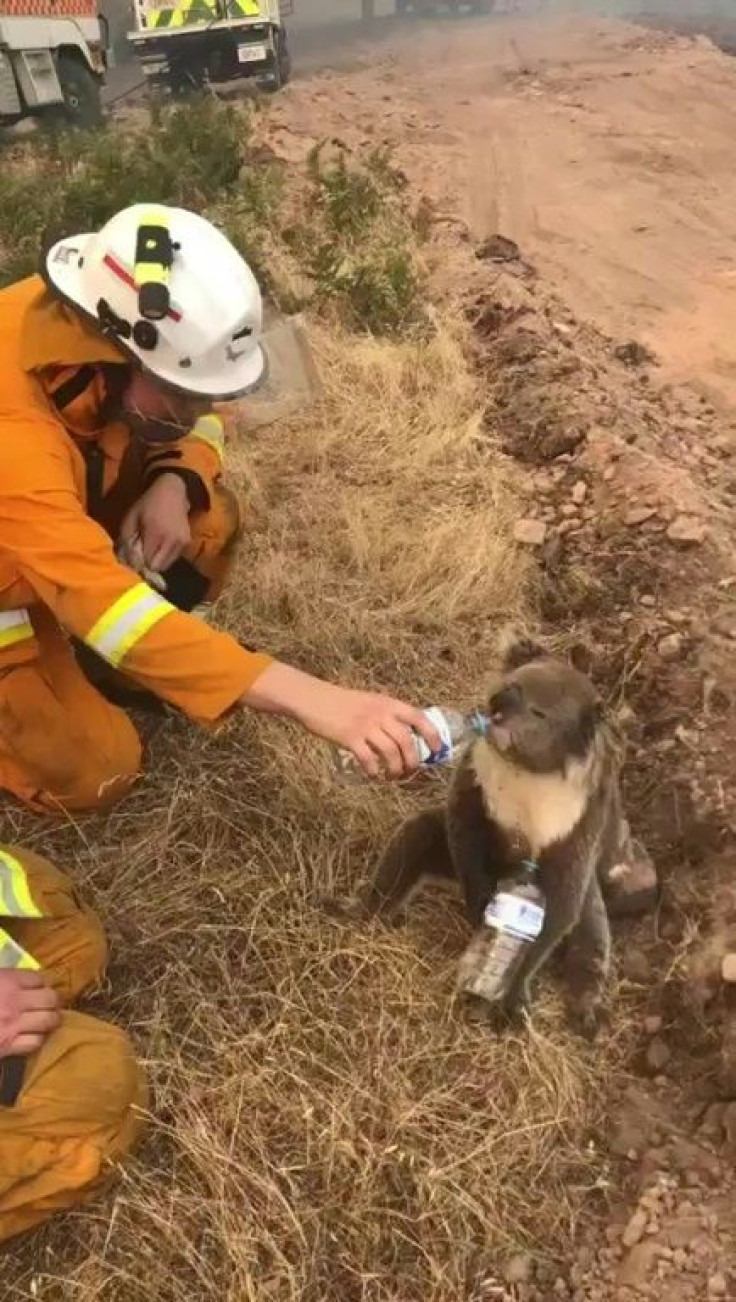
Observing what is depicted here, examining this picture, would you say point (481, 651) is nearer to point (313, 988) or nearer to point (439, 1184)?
point (313, 988)

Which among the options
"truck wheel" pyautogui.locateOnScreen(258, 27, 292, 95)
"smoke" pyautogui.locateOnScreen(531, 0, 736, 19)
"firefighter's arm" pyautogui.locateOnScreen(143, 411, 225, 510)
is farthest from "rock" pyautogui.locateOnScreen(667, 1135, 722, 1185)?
"smoke" pyautogui.locateOnScreen(531, 0, 736, 19)

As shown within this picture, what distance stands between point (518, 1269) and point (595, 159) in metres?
11.5

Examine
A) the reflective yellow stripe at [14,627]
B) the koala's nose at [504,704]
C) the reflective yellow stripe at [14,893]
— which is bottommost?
the reflective yellow stripe at [14,893]

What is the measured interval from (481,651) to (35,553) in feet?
6.83

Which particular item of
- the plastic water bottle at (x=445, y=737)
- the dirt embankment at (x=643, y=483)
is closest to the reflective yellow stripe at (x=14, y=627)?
the plastic water bottle at (x=445, y=737)

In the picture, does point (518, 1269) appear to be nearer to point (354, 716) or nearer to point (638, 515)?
point (354, 716)

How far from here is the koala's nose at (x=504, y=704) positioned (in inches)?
112

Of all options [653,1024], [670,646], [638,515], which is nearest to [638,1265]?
[653,1024]

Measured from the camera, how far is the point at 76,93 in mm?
14289

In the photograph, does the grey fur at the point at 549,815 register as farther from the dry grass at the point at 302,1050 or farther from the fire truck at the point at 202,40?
the fire truck at the point at 202,40

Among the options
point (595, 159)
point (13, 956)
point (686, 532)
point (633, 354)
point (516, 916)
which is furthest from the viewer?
point (595, 159)

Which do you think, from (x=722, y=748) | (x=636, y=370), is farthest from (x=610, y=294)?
(x=722, y=748)

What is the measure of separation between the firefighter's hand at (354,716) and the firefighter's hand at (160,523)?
1.12 m

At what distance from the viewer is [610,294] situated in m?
8.20
